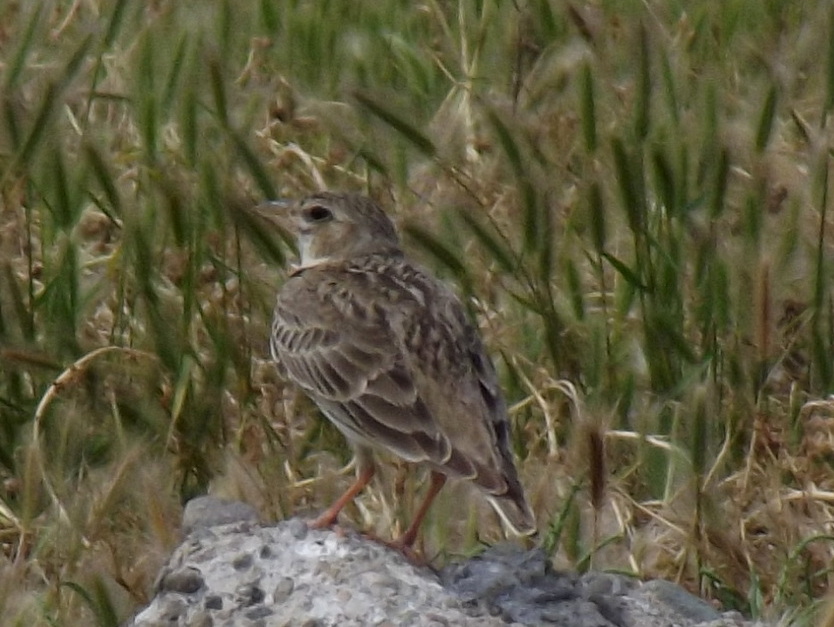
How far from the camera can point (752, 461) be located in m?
5.22

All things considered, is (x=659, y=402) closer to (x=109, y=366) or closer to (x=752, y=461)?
(x=752, y=461)

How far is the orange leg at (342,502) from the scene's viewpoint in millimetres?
4426

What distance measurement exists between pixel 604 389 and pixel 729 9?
103 inches

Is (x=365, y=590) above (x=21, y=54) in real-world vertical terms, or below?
below

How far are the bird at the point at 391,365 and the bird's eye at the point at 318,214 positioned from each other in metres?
0.02

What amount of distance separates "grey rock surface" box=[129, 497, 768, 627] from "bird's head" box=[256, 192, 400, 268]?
1.54 m

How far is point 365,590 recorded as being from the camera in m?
4.06

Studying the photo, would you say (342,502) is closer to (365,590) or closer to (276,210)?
(365,590)

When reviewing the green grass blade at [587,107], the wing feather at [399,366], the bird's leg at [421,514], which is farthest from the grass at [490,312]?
the wing feather at [399,366]

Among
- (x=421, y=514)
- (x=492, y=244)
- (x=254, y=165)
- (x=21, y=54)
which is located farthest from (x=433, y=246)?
(x=21, y=54)

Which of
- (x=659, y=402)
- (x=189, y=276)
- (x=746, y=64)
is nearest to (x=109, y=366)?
(x=189, y=276)

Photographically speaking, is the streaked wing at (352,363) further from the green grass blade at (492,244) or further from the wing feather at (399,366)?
the green grass blade at (492,244)

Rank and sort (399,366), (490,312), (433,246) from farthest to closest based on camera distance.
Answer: (490,312) → (433,246) → (399,366)

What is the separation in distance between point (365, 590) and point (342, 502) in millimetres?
618
